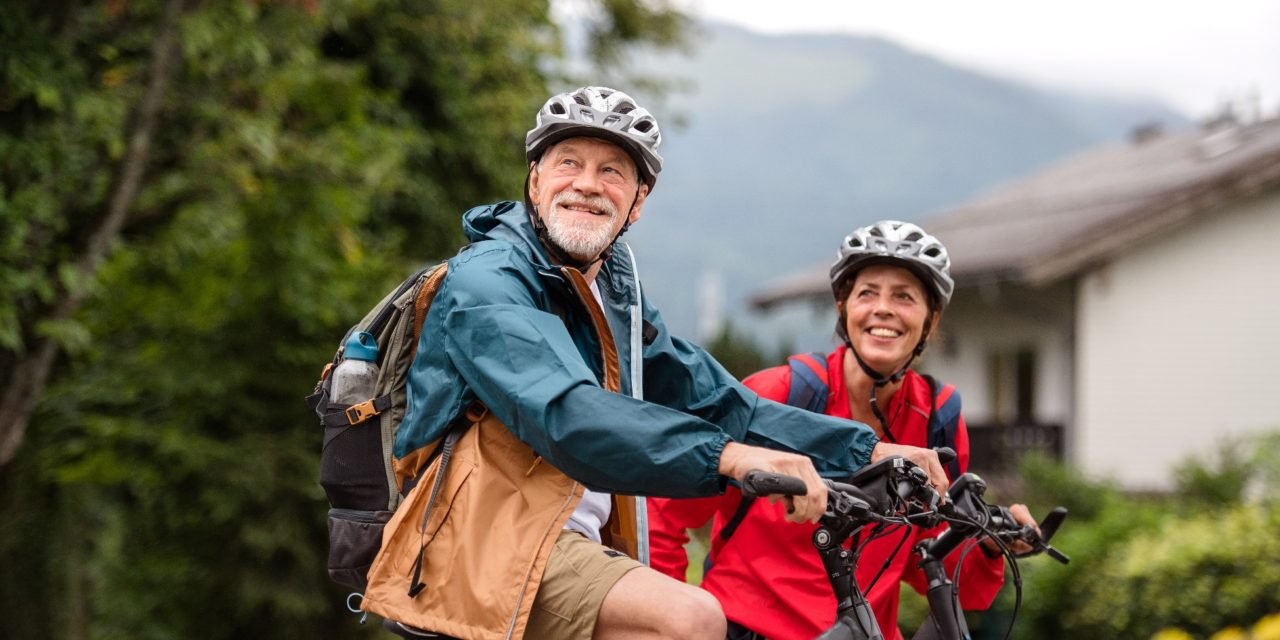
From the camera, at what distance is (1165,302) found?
20969 millimetres

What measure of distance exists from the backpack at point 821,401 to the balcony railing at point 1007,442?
1673 centimetres

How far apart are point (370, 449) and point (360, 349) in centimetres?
23

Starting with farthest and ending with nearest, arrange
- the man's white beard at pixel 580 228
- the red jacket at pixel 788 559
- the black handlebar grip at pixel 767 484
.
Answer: the red jacket at pixel 788 559 < the man's white beard at pixel 580 228 < the black handlebar grip at pixel 767 484

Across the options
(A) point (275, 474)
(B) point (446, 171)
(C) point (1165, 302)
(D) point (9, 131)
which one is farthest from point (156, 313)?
(C) point (1165, 302)

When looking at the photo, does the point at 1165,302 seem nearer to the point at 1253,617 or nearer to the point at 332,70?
the point at 1253,617

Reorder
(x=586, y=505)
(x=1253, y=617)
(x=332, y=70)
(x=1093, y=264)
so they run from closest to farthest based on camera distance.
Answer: (x=586, y=505) < (x=1253, y=617) < (x=332, y=70) < (x=1093, y=264)

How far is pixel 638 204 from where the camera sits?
147 inches

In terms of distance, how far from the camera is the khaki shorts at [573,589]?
10.1 ft

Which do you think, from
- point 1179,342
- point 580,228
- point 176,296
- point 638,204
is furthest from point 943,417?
point 1179,342

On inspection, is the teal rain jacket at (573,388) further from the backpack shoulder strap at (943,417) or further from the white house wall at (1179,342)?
the white house wall at (1179,342)

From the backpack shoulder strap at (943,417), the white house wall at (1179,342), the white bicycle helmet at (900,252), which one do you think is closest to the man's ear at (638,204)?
the white bicycle helmet at (900,252)

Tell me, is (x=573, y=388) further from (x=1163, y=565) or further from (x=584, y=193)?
(x=1163, y=565)

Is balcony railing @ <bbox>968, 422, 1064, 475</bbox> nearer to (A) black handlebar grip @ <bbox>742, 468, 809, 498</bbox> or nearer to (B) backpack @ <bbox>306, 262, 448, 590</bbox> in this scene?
(B) backpack @ <bbox>306, 262, 448, 590</bbox>

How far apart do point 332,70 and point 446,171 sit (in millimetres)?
3304
